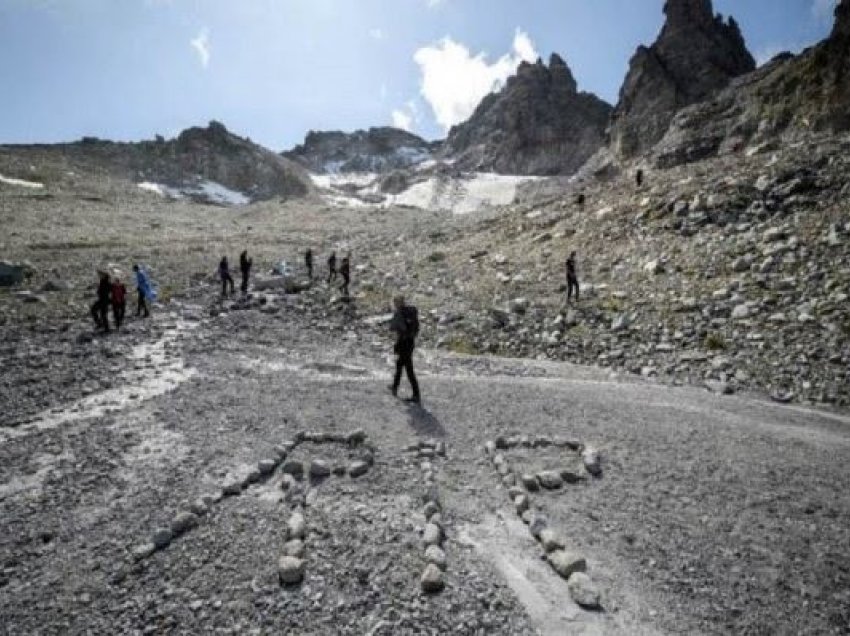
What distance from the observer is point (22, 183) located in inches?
3211

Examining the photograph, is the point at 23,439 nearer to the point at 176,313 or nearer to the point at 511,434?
the point at 511,434

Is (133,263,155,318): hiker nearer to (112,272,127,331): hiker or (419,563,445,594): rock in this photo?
(112,272,127,331): hiker

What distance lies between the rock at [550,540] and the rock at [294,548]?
316 cm

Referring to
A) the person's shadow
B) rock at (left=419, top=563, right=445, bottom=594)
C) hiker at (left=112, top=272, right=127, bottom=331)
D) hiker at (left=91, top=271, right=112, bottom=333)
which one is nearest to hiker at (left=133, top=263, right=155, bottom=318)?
hiker at (left=112, top=272, right=127, bottom=331)

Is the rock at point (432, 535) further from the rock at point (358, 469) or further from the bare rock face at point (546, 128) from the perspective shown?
the bare rock face at point (546, 128)

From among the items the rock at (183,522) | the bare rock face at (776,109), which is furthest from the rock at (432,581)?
the bare rock face at (776,109)

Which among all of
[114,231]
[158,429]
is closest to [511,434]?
[158,429]

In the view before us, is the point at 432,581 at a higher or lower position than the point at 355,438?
lower

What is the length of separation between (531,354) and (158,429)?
13156 millimetres

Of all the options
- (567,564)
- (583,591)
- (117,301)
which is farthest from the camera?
(117,301)

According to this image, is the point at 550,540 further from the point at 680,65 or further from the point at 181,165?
the point at 680,65

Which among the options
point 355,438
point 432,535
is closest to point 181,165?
point 355,438

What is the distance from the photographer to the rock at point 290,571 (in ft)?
22.6

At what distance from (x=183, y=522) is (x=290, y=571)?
2058 mm
